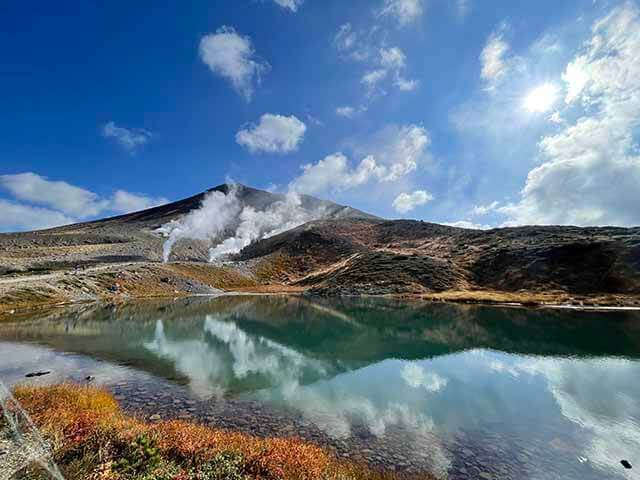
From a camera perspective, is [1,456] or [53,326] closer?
[1,456]

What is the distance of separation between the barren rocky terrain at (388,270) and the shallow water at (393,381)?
3407 centimetres

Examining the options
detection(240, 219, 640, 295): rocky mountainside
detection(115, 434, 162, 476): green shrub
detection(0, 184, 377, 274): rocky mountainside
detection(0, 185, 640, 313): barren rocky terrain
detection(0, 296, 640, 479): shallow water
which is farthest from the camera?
detection(0, 184, 377, 274): rocky mountainside

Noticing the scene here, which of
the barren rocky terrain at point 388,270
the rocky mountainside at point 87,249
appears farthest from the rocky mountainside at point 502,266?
the rocky mountainside at point 87,249

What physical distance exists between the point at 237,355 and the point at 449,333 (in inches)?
1172

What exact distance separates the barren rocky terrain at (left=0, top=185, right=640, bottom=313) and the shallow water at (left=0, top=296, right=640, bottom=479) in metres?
34.1

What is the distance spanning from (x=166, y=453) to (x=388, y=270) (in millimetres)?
114564

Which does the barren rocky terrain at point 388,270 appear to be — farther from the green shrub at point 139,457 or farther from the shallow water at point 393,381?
the green shrub at point 139,457

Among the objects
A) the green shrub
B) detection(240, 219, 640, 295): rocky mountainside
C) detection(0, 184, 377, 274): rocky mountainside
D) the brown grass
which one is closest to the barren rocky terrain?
detection(240, 219, 640, 295): rocky mountainside

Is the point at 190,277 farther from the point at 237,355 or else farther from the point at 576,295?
the point at 576,295

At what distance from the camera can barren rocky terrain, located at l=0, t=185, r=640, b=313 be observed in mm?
77688

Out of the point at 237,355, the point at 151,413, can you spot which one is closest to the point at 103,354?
the point at 237,355

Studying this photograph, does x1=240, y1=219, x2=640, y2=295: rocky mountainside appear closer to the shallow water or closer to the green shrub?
the shallow water

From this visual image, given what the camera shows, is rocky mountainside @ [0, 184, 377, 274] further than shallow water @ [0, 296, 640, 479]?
Yes

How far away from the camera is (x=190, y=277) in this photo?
11044cm
